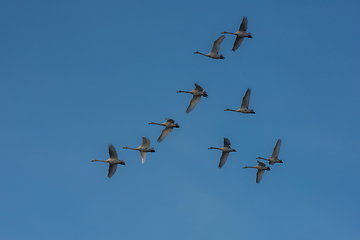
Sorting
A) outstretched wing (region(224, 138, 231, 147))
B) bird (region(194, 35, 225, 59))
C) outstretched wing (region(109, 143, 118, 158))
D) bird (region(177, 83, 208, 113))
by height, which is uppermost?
→ bird (region(194, 35, 225, 59))

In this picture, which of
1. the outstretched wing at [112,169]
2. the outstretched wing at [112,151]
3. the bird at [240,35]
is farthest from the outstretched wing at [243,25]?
the outstretched wing at [112,169]

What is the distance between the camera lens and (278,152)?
80500 millimetres

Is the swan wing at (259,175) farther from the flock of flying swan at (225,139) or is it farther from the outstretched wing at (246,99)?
the outstretched wing at (246,99)

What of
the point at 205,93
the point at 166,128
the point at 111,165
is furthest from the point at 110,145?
the point at 205,93

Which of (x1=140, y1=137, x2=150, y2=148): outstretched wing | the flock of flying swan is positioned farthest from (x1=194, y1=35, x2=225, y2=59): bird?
(x1=140, y1=137, x2=150, y2=148): outstretched wing

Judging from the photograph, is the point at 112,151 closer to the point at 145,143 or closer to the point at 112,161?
the point at 112,161

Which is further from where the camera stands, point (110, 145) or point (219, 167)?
point (219, 167)

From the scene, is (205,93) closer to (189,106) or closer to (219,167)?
(189,106)

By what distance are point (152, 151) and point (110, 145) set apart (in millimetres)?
5714

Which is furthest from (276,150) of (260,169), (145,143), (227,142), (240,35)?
(145,143)

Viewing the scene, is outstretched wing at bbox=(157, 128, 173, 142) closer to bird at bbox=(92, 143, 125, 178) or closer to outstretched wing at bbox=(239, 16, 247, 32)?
bird at bbox=(92, 143, 125, 178)

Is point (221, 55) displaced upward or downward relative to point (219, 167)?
upward

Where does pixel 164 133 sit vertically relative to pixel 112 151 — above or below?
above

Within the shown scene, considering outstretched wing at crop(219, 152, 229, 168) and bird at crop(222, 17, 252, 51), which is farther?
outstretched wing at crop(219, 152, 229, 168)
